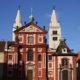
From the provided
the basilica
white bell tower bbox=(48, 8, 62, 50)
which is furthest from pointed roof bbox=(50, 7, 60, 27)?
the basilica

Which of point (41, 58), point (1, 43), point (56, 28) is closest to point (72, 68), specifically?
point (41, 58)

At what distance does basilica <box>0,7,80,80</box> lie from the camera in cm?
8267

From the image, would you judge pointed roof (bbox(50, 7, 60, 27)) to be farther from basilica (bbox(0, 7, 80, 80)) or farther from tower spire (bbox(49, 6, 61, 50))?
basilica (bbox(0, 7, 80, 80))

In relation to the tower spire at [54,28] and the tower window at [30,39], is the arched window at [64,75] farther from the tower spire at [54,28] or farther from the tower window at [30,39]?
the tower spire at [54,28]

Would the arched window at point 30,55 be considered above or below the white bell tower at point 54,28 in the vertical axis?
below

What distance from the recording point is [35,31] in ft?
276

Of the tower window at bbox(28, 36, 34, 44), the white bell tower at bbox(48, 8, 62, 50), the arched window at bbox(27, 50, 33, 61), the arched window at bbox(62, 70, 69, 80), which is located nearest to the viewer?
the arched window at bbox(62, 70, 69, 80)

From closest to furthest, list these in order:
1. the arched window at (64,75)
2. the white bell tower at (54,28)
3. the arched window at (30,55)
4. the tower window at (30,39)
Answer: the arched window at (64,75) < the arched window at (30,55) < the tower window at (30,39) < the white bell tower at (54,28)

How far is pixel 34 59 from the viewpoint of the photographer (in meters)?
83.4

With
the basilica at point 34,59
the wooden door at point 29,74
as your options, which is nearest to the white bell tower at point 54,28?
the basilica at point 34,59

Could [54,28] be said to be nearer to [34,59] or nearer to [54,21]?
[54,21]

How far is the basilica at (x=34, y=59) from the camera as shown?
82669 millimetres

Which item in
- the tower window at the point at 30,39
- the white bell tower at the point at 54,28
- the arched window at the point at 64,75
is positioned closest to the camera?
the arched window at the point at 64,75

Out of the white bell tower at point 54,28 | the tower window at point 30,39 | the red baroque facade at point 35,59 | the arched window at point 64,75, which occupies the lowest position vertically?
the arched window at point 64,75
